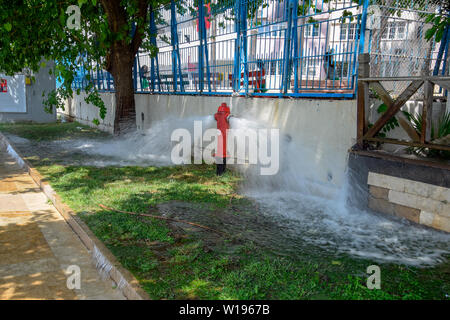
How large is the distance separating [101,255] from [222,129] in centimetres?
407

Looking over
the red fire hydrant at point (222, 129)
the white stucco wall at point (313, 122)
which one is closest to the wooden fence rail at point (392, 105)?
the white stucco wall at point (313, 122)

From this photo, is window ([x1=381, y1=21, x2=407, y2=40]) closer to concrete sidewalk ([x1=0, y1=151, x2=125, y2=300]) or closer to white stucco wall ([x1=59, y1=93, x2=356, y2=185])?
white stucco wall ([x1=59, y1=93, x2=356, y2=185])

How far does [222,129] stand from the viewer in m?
7.72

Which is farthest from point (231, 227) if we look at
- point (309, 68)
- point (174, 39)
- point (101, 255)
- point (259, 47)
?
point (174, 39)

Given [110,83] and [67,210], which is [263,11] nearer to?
[67,210]

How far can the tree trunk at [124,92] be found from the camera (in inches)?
475

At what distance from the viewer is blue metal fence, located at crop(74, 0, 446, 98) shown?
21.3 feet

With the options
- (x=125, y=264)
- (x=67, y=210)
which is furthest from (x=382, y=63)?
(x=67, y=210)

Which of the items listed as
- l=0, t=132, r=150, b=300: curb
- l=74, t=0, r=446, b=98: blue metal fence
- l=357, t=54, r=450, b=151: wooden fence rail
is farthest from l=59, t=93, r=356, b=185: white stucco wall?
l=0, t=132, r=150, b=300: curb

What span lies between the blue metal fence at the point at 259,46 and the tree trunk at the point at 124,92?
863 millimetres

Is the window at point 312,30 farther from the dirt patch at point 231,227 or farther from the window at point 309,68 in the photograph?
the dirt patch at point 231,227

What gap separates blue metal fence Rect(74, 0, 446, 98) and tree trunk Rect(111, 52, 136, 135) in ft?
2.83
